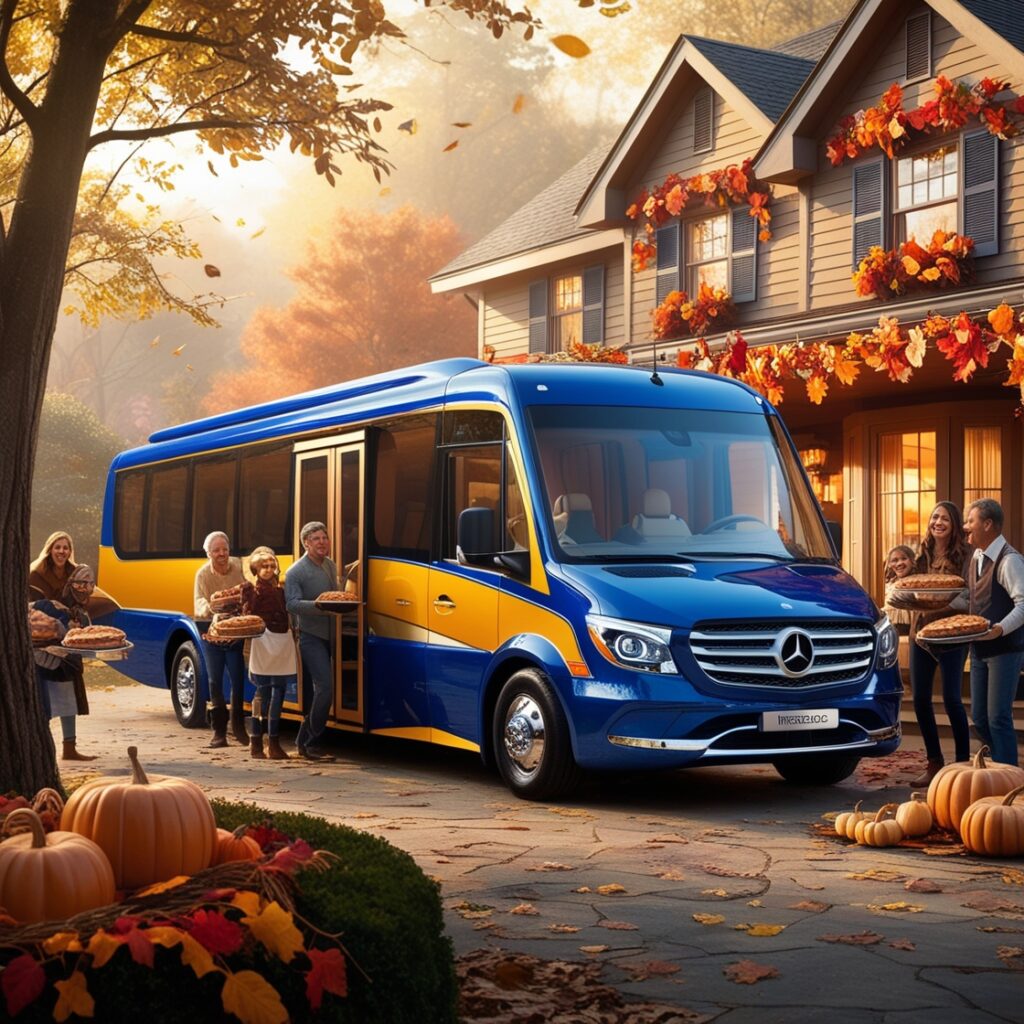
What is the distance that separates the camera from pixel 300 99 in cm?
1043

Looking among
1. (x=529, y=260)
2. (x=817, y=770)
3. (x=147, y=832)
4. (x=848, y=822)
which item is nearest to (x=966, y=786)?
(x=848, y=822)

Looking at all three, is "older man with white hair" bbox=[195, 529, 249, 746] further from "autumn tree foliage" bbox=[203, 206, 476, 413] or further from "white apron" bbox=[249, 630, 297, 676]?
"autumn tree foliage" bbox=[203, 206, 476, 413]

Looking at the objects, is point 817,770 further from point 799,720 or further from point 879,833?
point 879,833

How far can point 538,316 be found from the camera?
93.0 feet

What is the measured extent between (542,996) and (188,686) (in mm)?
11557

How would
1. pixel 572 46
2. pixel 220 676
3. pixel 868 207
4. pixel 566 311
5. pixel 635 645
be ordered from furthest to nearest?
1. pixel 566 311
2. pixel 868 207
3. pixel 220 676
4. pixel 635 645
5. pixel 572 46

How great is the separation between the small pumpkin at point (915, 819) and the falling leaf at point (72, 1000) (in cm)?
Result: 600

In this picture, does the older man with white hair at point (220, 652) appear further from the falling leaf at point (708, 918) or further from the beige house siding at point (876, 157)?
the beige house siding at point (876, 157)

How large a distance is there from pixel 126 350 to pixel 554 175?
23299 mm

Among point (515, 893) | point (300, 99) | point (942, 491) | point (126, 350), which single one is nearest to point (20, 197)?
point (300, 99)

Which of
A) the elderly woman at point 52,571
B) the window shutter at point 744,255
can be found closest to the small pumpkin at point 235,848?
the elderly woman at point 52,571

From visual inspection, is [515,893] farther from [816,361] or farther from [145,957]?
[816,361]

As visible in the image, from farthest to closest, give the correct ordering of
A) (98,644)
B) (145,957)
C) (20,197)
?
(98,644) < (20,197) < (145,957)

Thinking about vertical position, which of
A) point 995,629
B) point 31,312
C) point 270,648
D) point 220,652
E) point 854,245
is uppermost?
point 854,245
